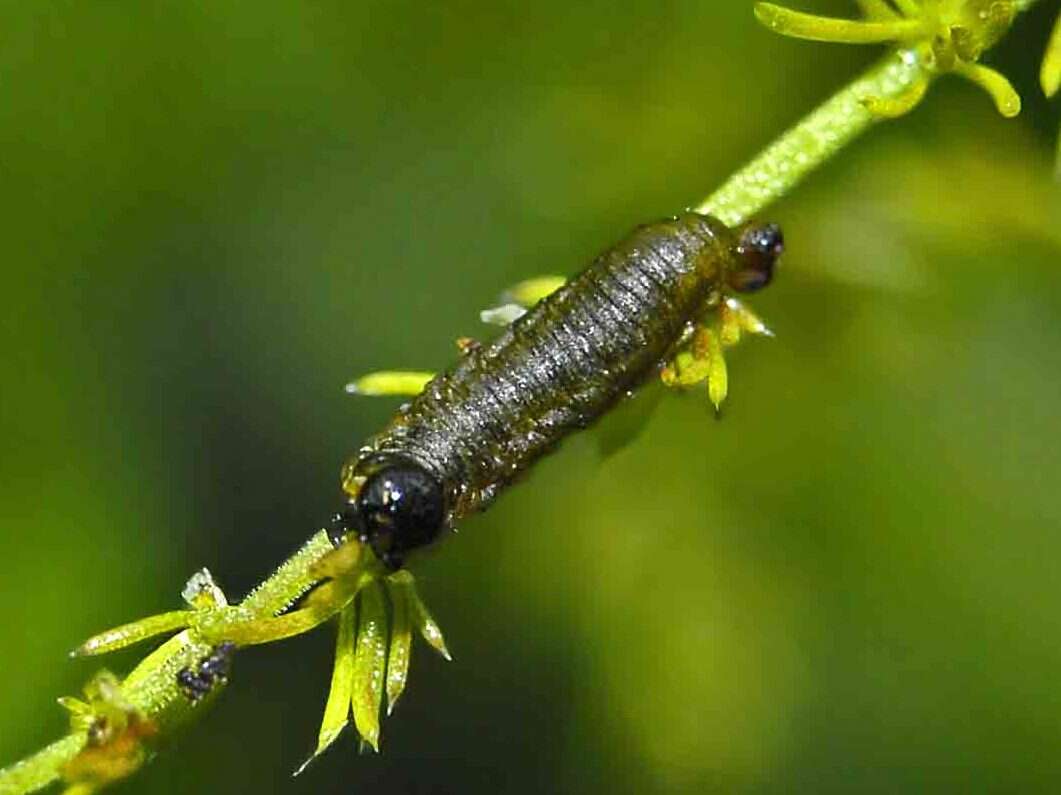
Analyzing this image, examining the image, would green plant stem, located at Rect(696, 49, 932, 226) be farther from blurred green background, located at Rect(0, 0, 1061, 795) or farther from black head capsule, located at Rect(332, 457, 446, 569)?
blurred green background, located at Rect(0, 0, 1061, 795)

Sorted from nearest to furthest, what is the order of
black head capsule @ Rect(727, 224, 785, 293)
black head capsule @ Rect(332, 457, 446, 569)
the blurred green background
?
black head capsule @ Rect(332, 457, 446, 569), black head capsule @ Rect(727, 224, 785, 293), the blurred green background

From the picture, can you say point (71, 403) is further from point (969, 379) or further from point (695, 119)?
point (969, 379)

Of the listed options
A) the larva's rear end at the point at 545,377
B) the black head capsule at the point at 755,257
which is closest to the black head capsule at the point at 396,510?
the larva's rear end at the point at 545,377

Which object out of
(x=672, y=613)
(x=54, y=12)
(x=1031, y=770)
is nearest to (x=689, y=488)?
(x=672, y=613)

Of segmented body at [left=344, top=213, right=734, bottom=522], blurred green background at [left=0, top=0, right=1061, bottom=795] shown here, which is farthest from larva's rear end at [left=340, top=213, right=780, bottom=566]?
blurred green background at [left=0, top=0, right=1061, bottom=795]

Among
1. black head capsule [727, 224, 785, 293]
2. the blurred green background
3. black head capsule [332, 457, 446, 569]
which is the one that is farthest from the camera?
the blurred green background

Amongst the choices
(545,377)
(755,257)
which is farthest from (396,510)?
(755,257)

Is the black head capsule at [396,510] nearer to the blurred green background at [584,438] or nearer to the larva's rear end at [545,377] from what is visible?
the larva's rear end at [545,377]
